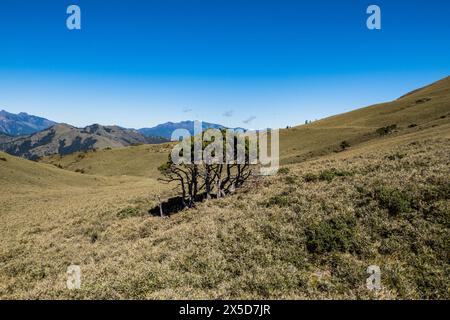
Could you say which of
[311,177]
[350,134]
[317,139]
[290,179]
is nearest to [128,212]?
[290,179]

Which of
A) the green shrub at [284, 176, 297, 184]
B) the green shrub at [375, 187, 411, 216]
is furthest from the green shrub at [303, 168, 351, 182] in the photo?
the green shrub at [375, 187, 411, 216]

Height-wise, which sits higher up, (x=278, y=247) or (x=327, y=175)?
(x=327, y=175)

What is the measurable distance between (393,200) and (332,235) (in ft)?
15.3

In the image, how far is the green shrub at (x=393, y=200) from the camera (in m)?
16.1

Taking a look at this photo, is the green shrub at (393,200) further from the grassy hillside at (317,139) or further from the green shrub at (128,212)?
the grassy hillside at (317,139)

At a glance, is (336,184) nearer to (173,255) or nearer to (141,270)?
(173,255)

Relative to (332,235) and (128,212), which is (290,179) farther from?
(128,212)

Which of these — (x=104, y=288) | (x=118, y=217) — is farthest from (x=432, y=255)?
(x=118, y=217)

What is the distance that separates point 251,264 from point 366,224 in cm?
628

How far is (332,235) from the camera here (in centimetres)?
1493

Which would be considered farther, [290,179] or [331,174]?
[290,179]

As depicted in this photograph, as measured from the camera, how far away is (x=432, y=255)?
1234 cm

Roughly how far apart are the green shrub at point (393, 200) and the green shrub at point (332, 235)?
83.6 inches
